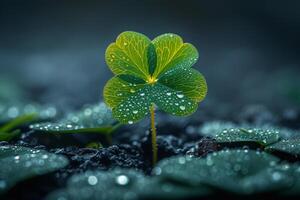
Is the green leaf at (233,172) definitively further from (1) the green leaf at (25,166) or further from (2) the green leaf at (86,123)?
(2) the green leaf at (86,123)

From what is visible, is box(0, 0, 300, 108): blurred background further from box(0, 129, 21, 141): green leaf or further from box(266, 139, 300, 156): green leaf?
A: box(266, 139, 300, 156): green leaf

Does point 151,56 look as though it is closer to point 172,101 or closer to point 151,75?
point 151,75

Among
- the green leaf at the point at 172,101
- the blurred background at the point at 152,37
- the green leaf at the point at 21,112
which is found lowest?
the green leaf at the point at 172,101

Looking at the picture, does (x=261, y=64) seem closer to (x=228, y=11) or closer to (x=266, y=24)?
(x=266, y=24)

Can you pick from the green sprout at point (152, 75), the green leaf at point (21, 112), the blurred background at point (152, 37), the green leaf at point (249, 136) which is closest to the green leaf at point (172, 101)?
the green sprout at point (152, 75)

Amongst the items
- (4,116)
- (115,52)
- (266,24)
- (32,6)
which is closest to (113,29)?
(32,6)

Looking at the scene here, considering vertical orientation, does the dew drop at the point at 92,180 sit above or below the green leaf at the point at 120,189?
above

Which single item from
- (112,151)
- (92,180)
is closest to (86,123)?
(112,151)
